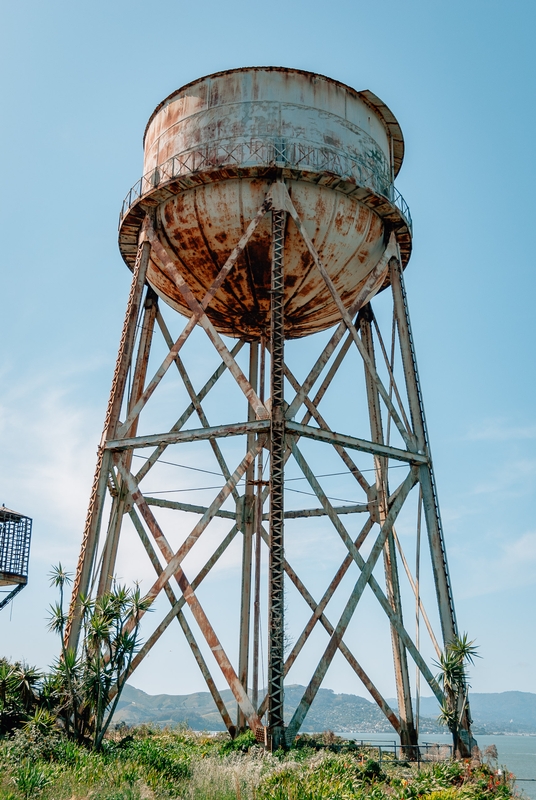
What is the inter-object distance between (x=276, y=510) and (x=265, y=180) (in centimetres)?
767

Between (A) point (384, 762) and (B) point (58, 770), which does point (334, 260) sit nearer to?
(A) point (384, 762)

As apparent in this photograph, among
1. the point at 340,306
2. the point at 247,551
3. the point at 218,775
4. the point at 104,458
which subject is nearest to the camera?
the point at 218,775

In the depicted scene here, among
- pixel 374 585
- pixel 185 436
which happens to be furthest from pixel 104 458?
pixel 374 585

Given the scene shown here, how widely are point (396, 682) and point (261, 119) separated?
47.0 ft

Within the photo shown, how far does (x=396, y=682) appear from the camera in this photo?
21.6 meters

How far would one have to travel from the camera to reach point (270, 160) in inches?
749

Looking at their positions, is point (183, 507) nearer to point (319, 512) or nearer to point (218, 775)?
point (319, 512)

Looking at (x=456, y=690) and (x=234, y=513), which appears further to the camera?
(x=234, y=513)

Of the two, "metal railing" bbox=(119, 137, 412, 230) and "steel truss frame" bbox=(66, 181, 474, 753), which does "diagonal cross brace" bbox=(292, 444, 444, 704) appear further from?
"metal railing" bbox=(119, 137, 412, 230)

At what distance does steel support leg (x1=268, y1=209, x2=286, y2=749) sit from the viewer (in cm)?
1595

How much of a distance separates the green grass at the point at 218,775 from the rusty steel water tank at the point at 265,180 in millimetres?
10652

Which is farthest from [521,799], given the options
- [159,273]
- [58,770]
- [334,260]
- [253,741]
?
[159,273]

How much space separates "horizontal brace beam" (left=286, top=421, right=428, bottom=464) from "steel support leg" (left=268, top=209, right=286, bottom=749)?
57 cm

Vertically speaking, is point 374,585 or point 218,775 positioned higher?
point 374,585
